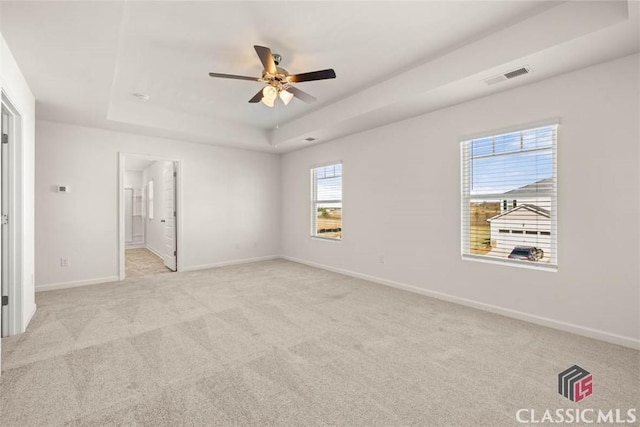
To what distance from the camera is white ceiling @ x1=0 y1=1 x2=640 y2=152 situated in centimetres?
228

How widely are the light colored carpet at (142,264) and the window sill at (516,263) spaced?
17.2 feet

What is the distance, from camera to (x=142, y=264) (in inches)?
254

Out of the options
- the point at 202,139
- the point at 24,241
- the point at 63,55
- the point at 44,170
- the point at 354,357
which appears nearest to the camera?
the point at 354,357

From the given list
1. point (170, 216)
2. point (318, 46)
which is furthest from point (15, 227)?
point (318, 46)

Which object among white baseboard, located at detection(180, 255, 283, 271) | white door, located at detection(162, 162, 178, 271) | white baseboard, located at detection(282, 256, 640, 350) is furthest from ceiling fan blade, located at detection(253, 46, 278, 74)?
white baseboard, located at detection(180, 255, 283, 271)

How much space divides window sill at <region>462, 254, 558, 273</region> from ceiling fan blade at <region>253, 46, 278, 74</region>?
10.3ft

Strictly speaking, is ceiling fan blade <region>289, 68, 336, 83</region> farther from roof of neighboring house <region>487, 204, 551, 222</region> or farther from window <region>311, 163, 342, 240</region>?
window <region>311, 163, 342, 240</region>

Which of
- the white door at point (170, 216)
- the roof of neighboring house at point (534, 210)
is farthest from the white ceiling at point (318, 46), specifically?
the white door at point (170, 216)

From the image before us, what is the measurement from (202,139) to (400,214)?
389 centimetres

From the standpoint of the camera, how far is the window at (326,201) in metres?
5.68

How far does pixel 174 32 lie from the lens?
8.91ft

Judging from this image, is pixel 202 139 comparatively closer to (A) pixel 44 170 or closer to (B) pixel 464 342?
(A) pixel 44 170

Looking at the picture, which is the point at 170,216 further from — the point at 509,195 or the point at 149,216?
the point at 509,195

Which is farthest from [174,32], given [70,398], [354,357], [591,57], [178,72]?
[591,57]
